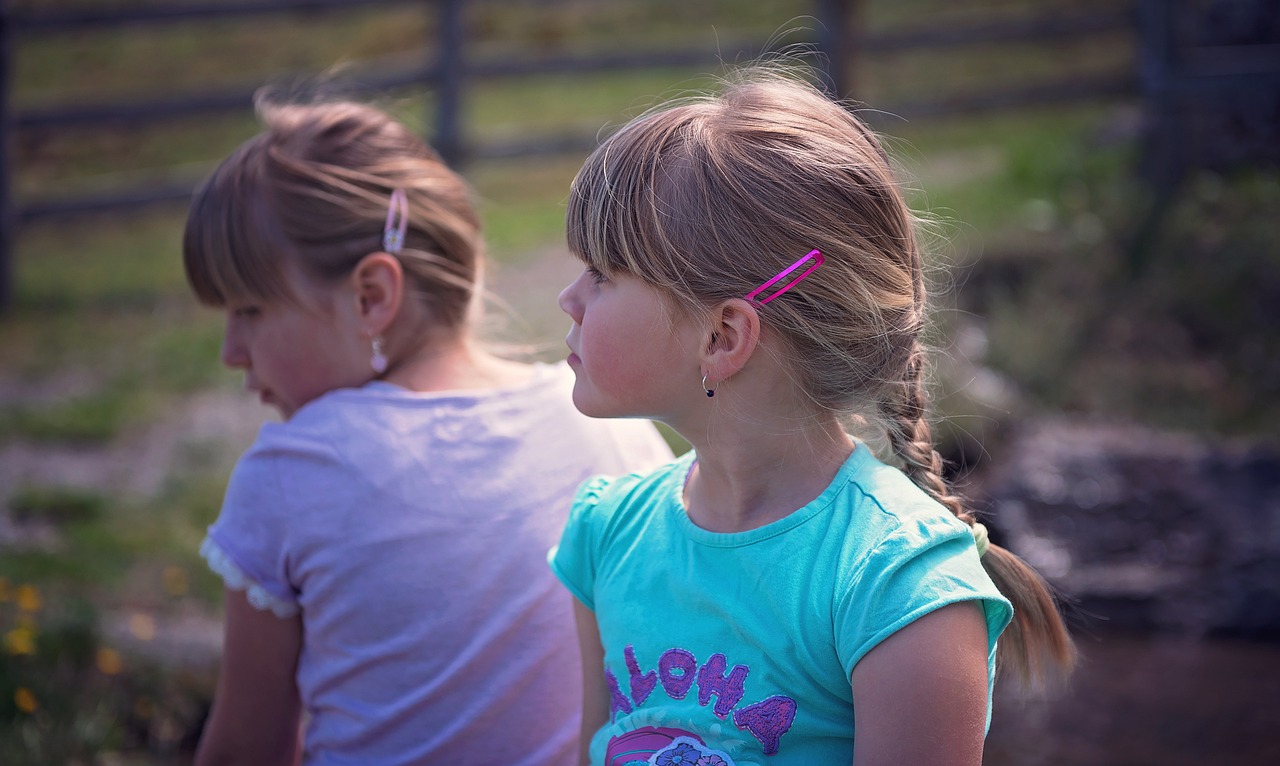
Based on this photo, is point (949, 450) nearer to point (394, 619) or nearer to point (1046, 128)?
point (394, 619)

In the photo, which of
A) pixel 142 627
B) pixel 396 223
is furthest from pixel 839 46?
pixel 396 223

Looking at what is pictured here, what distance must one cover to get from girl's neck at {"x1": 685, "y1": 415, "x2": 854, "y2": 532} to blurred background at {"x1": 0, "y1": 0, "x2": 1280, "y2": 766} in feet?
0.91

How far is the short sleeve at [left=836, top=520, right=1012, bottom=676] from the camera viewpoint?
1.14 m

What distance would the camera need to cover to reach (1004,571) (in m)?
1.35

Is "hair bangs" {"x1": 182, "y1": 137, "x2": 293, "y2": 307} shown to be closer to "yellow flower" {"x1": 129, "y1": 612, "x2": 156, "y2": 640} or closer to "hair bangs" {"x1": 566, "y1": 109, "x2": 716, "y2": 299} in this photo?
"hair bangs" {"x1": 566, "y1": 109, "x2": 716, "y2": 299}

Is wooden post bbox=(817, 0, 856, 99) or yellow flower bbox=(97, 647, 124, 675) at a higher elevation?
wooden post bbox=(817, 0, 856, 99)

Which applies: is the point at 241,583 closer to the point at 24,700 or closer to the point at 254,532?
the point at 254,532

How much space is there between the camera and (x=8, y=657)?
2.43m

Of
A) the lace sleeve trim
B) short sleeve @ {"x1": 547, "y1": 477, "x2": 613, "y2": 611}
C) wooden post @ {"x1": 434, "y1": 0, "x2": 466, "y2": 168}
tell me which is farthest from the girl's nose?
wooden post @ {"x1": 434, "y1": 0, "x2": 466, "y2": 168}

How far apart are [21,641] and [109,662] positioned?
18cm

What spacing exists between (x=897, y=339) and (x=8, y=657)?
6.78 feet

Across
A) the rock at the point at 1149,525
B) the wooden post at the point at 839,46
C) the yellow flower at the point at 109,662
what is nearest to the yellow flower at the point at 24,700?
the yellow flower at the point at 109,662

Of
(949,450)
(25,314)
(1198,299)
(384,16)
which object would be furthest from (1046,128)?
(384,16)

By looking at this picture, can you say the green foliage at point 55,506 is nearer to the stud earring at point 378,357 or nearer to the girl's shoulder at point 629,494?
Result: the stud earring at point 378,357
